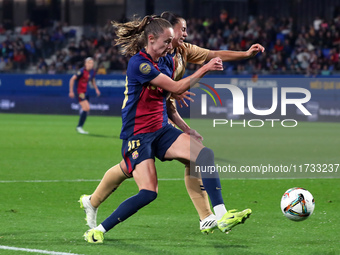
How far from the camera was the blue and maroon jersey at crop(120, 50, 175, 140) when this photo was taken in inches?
224

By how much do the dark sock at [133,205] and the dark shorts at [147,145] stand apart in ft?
0.86

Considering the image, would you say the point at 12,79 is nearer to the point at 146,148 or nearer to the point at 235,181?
the point at 235,181

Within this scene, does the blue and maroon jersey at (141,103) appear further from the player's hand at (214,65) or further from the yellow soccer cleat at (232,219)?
the yellow soccer cleat at (232,219)

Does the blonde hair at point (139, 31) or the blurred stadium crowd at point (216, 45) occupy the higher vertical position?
the blonde hair at point (139, 31)

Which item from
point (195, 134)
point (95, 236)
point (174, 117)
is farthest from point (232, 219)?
point (174, 117)

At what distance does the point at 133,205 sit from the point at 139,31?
1525mm

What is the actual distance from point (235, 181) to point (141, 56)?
16.2ft

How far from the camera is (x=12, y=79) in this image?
30.0m

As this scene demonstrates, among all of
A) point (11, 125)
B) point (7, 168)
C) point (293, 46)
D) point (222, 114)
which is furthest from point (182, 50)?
point (293, 46)

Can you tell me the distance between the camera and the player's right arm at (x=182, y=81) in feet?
18.0

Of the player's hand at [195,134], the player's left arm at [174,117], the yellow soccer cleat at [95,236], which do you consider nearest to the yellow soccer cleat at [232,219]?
the player's hand at [195,134]

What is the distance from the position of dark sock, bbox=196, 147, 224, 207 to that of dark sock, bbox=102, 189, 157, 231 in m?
0.47

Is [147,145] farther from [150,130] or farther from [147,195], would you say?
[147,195]

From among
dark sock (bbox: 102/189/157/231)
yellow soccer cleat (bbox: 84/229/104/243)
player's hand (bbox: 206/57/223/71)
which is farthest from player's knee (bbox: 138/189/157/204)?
player's hand (bbox: 206/57/223/71)
